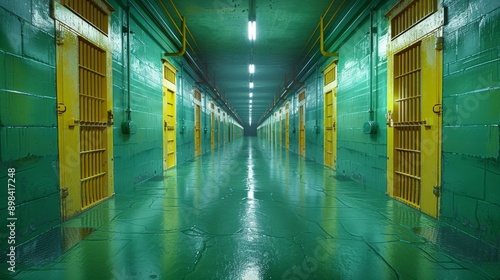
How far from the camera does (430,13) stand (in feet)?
15.4

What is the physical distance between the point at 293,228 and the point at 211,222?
1.22 m

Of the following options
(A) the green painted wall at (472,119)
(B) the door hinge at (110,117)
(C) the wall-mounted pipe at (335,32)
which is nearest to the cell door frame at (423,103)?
(A) the green painted wall at (472,119)

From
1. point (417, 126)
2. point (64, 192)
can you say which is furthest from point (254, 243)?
point (417, 126)

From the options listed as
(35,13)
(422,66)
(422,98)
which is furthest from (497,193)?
(35,13)

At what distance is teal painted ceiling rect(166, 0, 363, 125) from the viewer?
821 centimetres

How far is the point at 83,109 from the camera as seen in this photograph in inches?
207

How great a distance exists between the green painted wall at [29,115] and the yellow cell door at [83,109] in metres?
0.19

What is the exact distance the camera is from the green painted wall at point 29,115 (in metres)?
3.32

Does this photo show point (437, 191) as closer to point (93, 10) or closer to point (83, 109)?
→ point (83, 109)

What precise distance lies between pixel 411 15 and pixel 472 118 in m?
2.55

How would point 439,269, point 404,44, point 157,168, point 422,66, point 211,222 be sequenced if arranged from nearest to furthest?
point 439,269
point 211,222
point 422,66
point 404,44
point 157,168

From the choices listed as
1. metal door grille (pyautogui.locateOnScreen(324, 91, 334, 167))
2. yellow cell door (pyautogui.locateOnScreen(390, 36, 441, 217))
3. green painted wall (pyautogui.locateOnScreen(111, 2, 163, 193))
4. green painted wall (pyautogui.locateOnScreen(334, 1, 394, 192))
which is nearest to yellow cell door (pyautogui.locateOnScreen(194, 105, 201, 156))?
green painted wall (pyautogui.locateOnScreen(111, 2, 163, 193))

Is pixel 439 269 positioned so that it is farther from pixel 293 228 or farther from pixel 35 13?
pixel 35 13

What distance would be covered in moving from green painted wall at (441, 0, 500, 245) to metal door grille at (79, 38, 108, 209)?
5782 millimetres
